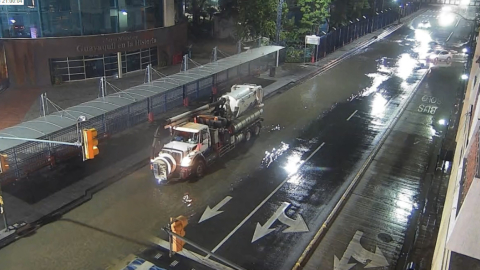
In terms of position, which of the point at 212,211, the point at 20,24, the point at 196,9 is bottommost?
the point at 212,211

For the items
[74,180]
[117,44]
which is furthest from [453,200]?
[117,44]

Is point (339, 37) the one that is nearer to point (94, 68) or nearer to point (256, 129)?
point (94, 68)

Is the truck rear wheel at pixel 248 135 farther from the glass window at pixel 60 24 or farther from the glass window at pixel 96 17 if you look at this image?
the glass window at pixel 60 24

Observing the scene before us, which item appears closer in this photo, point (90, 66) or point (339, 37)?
point (90, 66)

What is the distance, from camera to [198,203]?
1961 cm

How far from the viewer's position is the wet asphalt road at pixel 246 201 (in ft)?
53.2

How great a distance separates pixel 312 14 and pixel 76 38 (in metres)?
28.4

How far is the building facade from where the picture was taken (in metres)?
35.1

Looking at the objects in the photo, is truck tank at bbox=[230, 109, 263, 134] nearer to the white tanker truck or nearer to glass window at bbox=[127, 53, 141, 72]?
the white tanker truck

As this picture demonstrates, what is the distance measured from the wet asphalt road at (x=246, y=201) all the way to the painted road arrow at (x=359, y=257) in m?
0.40

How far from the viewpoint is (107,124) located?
25969 millimetres

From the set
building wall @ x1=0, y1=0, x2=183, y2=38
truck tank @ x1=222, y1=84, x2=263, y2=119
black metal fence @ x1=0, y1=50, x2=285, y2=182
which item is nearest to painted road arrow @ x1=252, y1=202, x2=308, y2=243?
truck tank @ x1=222, y1=84, x2=263, y2=119

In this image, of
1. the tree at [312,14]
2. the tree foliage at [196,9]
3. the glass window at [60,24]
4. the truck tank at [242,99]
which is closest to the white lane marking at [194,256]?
the truck tank at [242,99]

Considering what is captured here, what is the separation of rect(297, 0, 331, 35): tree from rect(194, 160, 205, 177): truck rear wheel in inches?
1418
